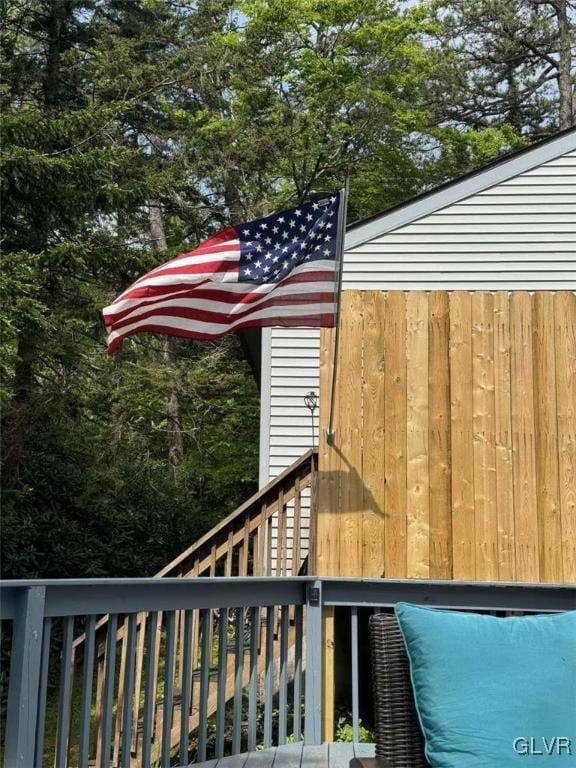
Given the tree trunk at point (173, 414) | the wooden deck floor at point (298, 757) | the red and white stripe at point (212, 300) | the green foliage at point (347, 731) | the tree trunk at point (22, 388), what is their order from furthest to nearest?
the tree trunk at point (173, 414), the tree trunk at point (22, 388), the green foliage at point (347, 731), the red and white stripe at point (212, 300), the wooden deck floor at point (298, 757)

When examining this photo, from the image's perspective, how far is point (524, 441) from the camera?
4570mm

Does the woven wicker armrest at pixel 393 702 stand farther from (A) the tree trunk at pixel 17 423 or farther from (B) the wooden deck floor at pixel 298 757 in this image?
(A) the tree trunk at pixel 17 423

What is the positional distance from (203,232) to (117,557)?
28.8 ft

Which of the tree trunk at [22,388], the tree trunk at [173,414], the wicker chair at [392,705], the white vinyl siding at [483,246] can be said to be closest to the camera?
the wicker chair at [392,705]

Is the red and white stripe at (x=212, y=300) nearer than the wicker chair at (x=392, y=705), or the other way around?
the wicker chair at (x=392, y=705)

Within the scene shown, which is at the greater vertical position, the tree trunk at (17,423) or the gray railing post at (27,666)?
the tree trunk at (17,423)

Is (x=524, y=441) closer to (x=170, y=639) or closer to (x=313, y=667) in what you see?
(x=313, y=667)

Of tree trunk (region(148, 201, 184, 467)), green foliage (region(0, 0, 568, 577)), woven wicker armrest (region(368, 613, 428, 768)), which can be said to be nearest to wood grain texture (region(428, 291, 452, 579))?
woven wicker armrest (region(368, 613, 428, 768))

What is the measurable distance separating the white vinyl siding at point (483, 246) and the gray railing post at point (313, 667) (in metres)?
4.25

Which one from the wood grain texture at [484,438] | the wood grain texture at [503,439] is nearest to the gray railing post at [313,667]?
the wood grain texture at [484,438]

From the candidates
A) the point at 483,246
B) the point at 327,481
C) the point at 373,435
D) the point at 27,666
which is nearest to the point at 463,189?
the point at 483,246

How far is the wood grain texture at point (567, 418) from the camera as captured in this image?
14.6ft

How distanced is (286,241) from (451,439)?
54.9 inches

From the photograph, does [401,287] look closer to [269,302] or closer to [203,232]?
[269,302]
